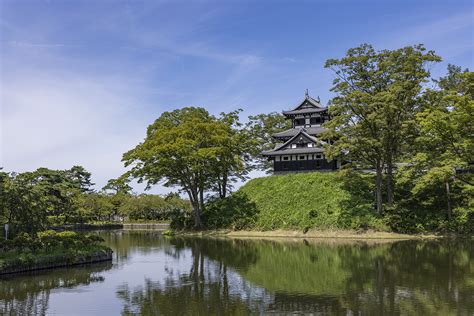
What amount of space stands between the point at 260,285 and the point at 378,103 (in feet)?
87.9

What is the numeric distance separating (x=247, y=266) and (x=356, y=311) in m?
11.0

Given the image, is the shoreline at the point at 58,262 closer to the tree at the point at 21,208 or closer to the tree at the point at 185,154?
the tree at the point at 21,208

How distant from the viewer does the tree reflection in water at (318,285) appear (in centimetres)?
1408

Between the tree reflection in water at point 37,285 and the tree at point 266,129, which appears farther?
the tree at point 266,129

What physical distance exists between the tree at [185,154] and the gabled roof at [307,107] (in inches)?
519

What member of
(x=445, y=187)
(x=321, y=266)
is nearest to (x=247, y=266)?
(x=321, y=266)

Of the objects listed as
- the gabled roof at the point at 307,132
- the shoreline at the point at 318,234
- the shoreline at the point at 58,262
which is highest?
the gabled roof at the point at 307,132

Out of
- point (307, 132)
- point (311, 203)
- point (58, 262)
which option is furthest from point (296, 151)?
point (58, 262)

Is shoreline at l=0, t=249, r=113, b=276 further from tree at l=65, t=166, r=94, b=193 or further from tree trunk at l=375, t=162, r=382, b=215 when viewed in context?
tree at l=65, t=166, r=94, b=193

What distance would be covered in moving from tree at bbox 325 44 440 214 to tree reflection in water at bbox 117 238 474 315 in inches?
566

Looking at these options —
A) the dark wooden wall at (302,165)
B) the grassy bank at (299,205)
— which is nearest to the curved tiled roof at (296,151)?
the dark wooden wall at (302,165)

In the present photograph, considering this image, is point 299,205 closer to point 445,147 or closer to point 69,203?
point 445,147

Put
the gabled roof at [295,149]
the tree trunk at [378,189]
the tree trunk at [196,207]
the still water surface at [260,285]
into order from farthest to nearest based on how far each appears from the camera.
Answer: the gabled roof at [295,149], the tree trunk at [196,207], the tree trunk at [378,189], the still water surface at [260,285]

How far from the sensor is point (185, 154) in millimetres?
46812
